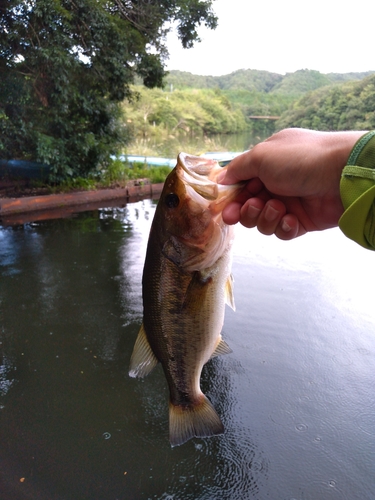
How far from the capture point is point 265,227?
6.74 feet

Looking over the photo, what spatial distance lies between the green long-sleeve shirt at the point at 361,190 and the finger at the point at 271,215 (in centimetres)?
45

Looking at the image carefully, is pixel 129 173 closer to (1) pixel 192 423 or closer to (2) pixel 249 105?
(1) pixel 192 423

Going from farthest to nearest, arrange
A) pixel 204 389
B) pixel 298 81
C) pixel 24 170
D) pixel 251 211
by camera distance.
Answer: pixel 298 81
pixel 24 170
pixel 204 389
pixel 251 211

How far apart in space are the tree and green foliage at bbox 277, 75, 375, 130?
4472 mm

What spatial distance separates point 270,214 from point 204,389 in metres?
2.51

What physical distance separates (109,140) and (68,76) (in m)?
3.72

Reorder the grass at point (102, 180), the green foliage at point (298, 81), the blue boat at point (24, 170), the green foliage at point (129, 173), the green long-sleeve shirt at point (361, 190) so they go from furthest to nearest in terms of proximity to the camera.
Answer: the green foliage at point (298, 81) < the green foliage at point (129, 173) < the blue boat at point (24, 170) < the grass at point (102, 180) < the green long-sleeve shirt at point (361, 190)

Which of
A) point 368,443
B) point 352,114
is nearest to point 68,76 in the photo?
point 352,114

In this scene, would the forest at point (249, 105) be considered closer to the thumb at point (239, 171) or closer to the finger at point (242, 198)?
the finger at point (242, 198)

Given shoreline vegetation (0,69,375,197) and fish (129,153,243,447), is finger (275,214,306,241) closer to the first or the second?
fish (129,153,243,447)

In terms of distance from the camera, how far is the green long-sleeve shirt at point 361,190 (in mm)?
1494

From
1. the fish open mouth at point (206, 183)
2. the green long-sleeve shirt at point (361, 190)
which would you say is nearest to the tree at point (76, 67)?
the fish open mouth at point (206, 183)

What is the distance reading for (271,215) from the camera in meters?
2.01

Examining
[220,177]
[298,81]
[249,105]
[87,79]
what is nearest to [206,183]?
[220,177]
